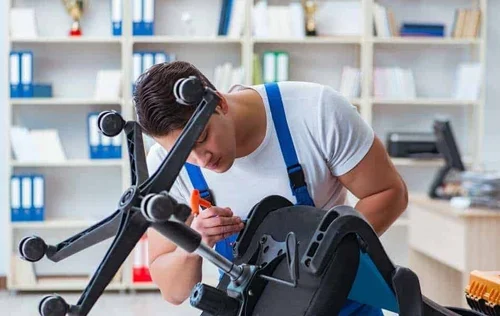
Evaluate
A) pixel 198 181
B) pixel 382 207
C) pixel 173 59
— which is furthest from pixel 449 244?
pixel 198 181

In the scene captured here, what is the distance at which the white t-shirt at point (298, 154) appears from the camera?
1771mm

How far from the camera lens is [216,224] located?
145 cm

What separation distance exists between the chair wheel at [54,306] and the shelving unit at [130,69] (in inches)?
202

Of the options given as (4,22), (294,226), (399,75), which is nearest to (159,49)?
(4,22)

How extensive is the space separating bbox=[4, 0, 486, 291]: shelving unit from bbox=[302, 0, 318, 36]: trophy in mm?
108

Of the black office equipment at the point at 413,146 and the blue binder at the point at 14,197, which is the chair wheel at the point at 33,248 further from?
the black office equipment at the point at 413,146

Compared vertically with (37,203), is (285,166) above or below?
above

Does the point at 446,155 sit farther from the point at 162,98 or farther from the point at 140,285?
the point at 162,98

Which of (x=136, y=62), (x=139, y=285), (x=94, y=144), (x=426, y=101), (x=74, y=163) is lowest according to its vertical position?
(x=139, y=285)

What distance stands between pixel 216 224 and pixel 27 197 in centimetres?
490

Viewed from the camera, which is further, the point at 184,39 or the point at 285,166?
the point at 184,39

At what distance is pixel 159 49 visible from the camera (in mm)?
6406

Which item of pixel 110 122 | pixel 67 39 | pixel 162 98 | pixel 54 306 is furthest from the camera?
pixel 67 39

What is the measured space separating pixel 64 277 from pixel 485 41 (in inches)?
127
